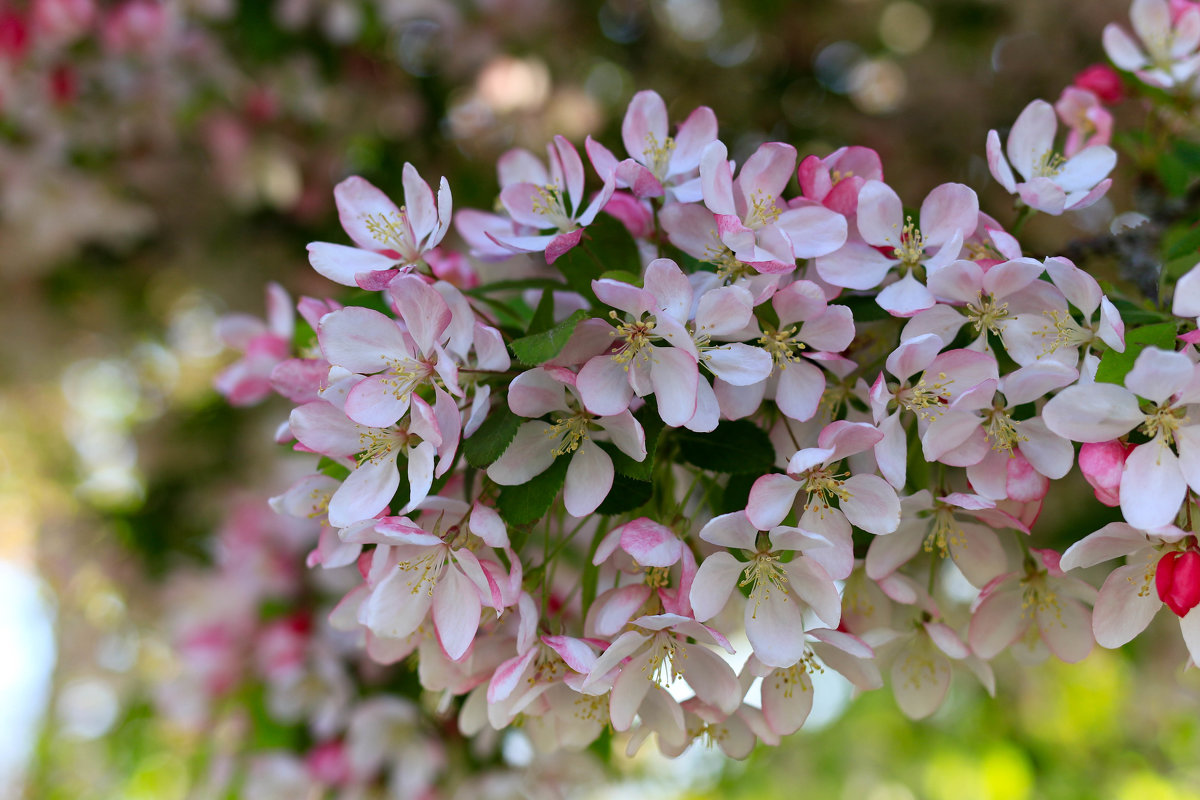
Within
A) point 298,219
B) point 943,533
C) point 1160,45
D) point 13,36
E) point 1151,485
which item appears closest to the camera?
point 1151,485

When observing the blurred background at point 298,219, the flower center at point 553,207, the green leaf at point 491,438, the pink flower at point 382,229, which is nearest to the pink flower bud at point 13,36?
the blurred background at point 298,219

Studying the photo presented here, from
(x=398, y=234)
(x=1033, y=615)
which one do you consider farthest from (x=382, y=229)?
(x=1033, y=615)

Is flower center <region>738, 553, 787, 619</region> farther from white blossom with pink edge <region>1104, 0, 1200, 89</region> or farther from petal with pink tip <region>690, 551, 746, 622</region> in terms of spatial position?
white blossom with pink edge <region>1104, 0, 1200, 89</region>

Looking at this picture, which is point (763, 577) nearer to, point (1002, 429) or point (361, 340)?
point (1002, 429)

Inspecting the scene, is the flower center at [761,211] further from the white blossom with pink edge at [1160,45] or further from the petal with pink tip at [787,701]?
the white blossom with pink edge at [1160,45]

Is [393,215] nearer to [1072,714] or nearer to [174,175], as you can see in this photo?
[174,175]

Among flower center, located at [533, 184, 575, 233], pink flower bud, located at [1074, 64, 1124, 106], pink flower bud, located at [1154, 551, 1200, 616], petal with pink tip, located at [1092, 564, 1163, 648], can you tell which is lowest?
petal with pink tip, located at [1092, 564, 1163, 648]

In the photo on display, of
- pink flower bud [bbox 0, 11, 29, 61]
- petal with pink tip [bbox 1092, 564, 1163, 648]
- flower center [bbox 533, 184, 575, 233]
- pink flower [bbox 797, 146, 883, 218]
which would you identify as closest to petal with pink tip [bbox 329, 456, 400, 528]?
flower center [bbox 533, 184, 575, 233]

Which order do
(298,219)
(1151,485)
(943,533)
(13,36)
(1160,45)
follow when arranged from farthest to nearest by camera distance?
(298,219), (13,36), (1160,45), (943,533), (1151,485)
